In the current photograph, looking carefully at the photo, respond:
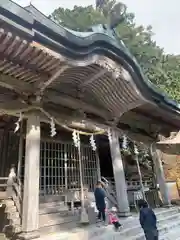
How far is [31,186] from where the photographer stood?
521 centimetres

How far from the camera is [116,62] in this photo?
618 cm

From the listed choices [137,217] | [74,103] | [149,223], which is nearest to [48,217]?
[137,217]

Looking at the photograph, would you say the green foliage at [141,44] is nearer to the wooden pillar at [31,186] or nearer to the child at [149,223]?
the wooden pillar at [31,186]

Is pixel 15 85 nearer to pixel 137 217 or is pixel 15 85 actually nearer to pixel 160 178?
pixel 137 217

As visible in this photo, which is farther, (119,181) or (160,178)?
(160,178)

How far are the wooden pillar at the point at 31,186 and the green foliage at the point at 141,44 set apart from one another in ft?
48.5

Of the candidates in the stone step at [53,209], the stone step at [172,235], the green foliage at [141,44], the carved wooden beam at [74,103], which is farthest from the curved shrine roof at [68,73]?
the green foliage at [141,44]

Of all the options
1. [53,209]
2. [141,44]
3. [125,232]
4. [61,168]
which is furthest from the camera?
[141,44]

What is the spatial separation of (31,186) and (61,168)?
4171 mm

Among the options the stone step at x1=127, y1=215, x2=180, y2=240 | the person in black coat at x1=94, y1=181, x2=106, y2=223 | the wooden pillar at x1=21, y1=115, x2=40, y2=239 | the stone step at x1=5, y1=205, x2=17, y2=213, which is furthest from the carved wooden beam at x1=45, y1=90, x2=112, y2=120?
the stone step at x1=127, y1=215, x2=180, y2=240

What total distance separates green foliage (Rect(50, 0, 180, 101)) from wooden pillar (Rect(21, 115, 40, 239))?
14.8m

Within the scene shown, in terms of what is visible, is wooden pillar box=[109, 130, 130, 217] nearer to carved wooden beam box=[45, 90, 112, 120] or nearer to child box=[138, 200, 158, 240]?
carved wooden beam box=[45, 90, 112, 120]

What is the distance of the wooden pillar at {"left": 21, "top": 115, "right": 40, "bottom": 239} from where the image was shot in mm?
4891

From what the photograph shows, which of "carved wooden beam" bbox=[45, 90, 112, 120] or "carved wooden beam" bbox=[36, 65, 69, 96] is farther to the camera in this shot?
"carved wooden beam" bbox=[45, 90, 112, 120]
